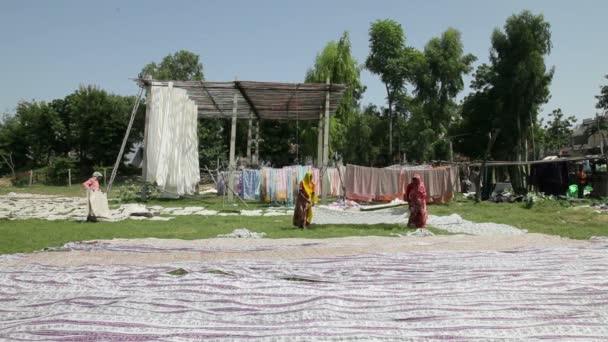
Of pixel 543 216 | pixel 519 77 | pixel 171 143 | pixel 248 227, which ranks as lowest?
pixel 248 227

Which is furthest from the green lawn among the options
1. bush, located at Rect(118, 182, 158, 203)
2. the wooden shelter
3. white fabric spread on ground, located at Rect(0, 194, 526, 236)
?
bush, located at Rect(118, 182, 158, 203)

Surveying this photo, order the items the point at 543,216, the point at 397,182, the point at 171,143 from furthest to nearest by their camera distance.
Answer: the point at 171,143 → the point at 397,182 → the point at 543,216

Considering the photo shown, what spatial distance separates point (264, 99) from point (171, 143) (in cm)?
427

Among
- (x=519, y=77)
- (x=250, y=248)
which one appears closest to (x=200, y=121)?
(x=519, y=77)

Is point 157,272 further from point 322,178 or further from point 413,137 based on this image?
point 413,137

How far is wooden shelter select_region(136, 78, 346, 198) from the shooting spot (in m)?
16.0

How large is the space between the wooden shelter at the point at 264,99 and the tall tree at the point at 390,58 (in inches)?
Answer: 509

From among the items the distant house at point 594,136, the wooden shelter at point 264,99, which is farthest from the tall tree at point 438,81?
the wooden shelter at point 264,99

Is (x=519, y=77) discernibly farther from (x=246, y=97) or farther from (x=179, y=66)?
(x=179, y=66)

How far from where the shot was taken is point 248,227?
9.84 metres

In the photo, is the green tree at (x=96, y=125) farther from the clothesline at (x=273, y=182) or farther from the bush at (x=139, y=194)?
the clothesline at (x=273, y=182)

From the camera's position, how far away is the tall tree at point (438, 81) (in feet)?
101

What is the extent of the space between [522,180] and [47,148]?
29698 millimetres

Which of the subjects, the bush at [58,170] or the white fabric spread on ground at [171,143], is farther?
the bush at [58,170]
